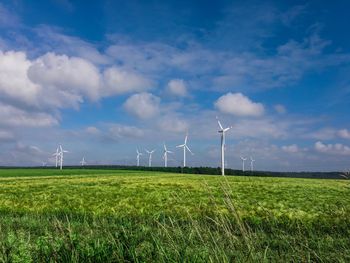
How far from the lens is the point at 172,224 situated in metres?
8.02

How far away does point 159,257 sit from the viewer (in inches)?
286

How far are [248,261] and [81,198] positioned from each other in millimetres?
26719

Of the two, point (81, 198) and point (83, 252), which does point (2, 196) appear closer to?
point (81, 198)

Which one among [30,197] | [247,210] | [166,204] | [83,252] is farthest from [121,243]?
[30,197]

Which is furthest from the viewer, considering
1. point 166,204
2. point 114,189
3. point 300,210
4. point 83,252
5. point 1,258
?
point 114,189

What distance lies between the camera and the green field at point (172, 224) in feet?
24.7

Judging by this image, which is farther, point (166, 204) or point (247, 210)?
point (166, 204)

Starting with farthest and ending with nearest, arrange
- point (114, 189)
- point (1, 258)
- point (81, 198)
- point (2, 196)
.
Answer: point (114, 189)
point (2, 196)
point (81, 198)
point (1, 258)

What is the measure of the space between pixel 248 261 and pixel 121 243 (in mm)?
2727

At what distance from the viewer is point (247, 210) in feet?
84.1

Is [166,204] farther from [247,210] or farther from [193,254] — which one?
[193,254]

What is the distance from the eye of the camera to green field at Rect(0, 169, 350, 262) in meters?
Result: 7.53

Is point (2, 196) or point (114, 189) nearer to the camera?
point (2, 196)

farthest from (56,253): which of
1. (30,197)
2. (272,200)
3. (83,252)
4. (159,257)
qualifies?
(30,197)
